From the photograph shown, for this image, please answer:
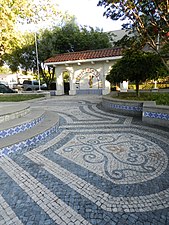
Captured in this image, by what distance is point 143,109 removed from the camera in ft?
19.1

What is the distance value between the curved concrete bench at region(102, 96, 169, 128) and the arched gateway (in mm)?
6264

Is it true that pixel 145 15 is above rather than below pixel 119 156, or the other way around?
above

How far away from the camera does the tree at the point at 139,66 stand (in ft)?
22.5

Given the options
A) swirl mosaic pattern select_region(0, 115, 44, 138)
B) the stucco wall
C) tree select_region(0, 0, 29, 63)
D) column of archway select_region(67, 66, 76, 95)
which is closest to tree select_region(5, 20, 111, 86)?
the stucco wall

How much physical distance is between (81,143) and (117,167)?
1.33 meters

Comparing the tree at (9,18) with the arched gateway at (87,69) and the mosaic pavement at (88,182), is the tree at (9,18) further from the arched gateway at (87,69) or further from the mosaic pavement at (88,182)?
the mosaic pavement at (88,182)

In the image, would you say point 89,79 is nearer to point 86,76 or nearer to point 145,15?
point 86,76

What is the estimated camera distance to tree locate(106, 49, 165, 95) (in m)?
6.87

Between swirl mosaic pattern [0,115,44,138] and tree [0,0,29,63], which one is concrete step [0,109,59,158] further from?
tree [0,0,29,63]

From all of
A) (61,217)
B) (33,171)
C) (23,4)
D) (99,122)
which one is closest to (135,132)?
(99,122)

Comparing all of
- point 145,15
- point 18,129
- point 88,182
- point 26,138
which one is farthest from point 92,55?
point 88,182

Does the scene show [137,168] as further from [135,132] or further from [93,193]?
[135,132]

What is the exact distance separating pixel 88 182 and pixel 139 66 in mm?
5672

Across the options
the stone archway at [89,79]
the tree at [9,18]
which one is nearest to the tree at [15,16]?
the tree at [9,18]
